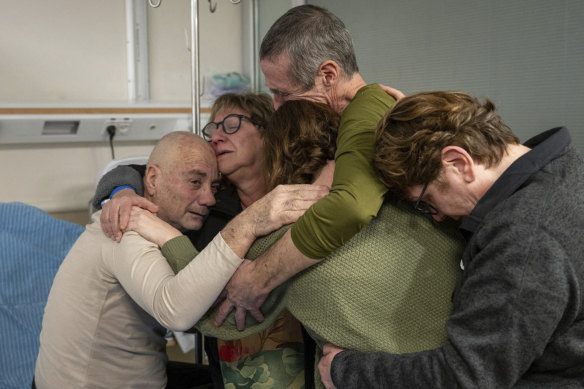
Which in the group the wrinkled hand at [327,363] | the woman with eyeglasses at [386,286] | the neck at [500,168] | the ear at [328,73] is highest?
the ear at [328,73]

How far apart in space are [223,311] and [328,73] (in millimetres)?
672

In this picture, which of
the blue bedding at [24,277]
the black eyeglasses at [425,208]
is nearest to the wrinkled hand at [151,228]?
the black eyeglasses at [425,208]

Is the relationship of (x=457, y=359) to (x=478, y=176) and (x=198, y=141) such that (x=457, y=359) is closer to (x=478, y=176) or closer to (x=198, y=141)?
(x=478, y=176)

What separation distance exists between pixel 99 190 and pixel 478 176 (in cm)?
120

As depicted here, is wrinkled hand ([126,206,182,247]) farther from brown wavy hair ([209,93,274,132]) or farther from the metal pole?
the metal pole

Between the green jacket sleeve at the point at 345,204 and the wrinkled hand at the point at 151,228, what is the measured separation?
409mm

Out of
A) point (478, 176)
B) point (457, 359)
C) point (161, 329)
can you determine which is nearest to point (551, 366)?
point (457, 359)

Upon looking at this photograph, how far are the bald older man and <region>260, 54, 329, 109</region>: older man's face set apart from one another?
0.31 meters

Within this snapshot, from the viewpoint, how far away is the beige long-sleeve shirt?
4.93 feet

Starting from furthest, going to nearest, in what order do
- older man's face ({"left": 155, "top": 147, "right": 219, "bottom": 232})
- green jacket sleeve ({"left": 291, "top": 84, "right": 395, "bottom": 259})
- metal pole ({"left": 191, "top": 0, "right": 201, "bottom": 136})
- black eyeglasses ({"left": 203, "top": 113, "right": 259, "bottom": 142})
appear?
metal pole ({"left": 191, "top": 0, "right": 201, "bottom": 136}) → black eyeglasses ({"left": 203, "top": 113, "right": 259, "bottom": 142}) → older man's face ({"left": 155, "top": 147, "right": 219, "bottom": 232}) → green jacket sleeve ({"left": 291, "top": 84, "right": 395, "bottom": 259})

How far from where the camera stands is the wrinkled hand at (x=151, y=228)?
1.51m

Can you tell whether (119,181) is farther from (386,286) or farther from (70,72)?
(70,72)

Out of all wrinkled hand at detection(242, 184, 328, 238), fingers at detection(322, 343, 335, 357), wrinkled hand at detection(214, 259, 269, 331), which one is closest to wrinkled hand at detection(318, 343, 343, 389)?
fingers at detection(322, 343, 335, 357)

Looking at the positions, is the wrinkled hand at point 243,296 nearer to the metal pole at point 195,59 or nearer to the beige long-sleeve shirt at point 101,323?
the beige long-sleeve shirt at point 101,323
